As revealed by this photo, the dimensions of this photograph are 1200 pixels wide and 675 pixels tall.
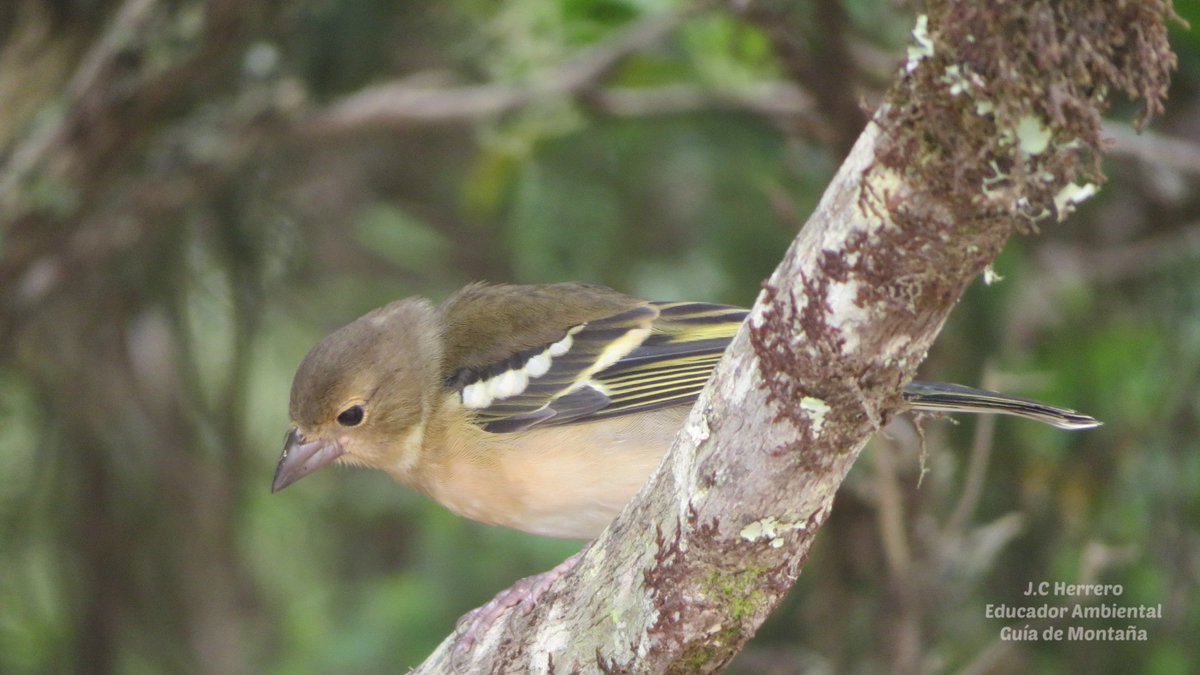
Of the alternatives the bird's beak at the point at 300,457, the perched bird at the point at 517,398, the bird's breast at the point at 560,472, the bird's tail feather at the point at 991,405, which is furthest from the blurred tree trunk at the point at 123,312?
the bird's tail feather at the point at 991,405

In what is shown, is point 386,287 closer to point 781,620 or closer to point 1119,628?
point 781,620

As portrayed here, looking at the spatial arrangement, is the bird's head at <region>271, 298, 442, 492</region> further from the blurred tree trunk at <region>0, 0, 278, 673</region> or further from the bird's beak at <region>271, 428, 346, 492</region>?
the blurred tree trunk at <region>0, 0, 278, 673</region>

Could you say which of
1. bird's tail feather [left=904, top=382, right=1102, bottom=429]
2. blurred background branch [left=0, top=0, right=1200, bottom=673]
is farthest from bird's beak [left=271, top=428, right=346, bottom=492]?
bird's tail feather [left=904, top=382, right=1102, bottom=429]

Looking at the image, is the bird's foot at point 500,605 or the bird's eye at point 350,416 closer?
the bird's foot at point 500,605

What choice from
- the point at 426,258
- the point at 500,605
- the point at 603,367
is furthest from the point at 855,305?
the point at 426,258

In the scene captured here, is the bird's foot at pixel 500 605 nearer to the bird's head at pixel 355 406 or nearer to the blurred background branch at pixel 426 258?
the bird's head at pixel 355 406

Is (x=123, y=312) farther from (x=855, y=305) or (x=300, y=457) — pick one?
(x=855, y=305)
